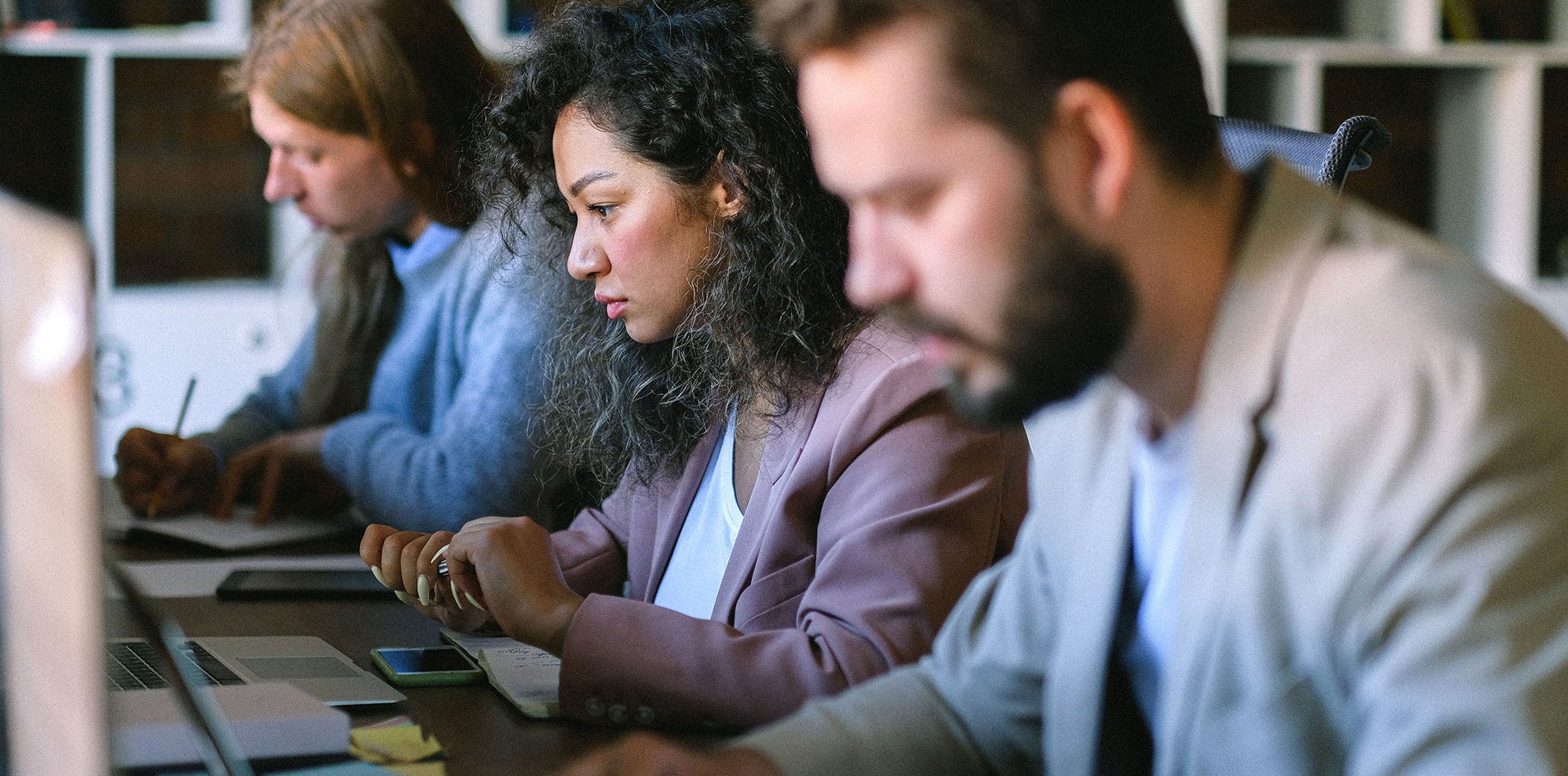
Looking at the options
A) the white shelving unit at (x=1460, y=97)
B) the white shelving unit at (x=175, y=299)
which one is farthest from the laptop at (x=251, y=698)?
the white shelving unit at (x=1460, y=97)

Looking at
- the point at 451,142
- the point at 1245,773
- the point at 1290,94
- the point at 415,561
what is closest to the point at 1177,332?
the point at 1245,773

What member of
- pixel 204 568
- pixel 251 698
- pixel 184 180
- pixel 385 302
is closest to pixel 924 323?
pixel 251 698

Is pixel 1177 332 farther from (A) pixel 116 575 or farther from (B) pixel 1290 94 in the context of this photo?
(B) pixel 1290 94

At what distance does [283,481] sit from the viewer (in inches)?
72.6

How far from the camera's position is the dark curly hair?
1225mm

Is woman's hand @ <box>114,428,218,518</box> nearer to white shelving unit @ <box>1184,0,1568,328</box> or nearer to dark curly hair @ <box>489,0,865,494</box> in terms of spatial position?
dark curly hair @ <box>489,0,865,494</box>

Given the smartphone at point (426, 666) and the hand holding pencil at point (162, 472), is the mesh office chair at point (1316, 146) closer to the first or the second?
the smartphone at point (426, 666)

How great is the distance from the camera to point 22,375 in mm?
442

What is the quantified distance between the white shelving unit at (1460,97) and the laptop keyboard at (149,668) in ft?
8.19

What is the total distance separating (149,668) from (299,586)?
0.41 m

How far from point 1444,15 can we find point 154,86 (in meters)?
2.79

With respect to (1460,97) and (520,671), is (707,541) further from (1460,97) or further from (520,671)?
(1460,97)

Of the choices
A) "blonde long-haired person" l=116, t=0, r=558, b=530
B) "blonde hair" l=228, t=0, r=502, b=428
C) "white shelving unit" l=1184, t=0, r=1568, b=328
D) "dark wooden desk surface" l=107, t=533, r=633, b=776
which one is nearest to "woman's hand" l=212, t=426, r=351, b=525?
"blonde long-haired person" l=116, t=0, r=558, b=530

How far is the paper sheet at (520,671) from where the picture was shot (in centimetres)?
100
